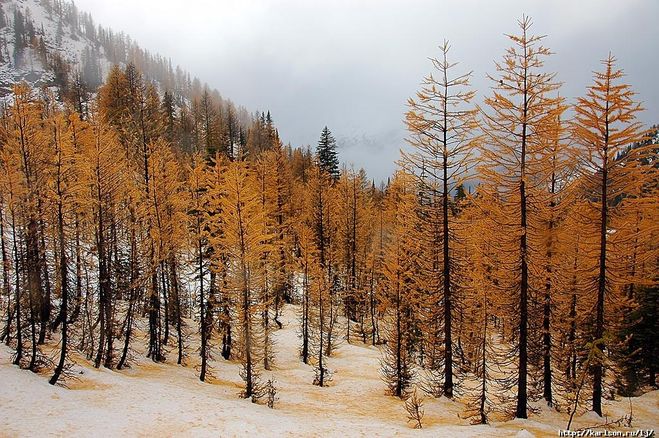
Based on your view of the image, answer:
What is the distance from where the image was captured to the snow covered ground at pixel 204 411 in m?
12.7

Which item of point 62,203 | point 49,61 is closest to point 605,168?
point 62,203

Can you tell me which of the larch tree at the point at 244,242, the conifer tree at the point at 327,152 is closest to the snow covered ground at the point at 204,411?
the larch tree at the point at 244,242

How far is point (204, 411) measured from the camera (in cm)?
1479

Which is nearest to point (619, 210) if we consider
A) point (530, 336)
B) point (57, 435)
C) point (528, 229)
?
point (528, 229)

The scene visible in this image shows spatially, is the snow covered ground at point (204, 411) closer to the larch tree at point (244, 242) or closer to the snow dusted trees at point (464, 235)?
the snow dusted trees at point (464, 235)

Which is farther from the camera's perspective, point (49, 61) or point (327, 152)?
point (49, 61)

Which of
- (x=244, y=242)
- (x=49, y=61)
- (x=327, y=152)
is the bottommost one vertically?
(x=244, y=242)

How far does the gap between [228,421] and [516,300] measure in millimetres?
12983

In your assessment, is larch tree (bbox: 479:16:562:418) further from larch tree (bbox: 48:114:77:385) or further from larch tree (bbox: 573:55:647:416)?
larch tree (bbox: 48:114:77:385)

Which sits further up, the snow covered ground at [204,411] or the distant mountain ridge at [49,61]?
the distant mountain ridge at [49,61]

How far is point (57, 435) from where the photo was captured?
37.9ft

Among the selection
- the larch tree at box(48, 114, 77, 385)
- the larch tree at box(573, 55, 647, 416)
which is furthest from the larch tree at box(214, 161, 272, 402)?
the larch tree at box(573, 55, 647, 416)

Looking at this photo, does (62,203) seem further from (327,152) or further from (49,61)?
(49,61)

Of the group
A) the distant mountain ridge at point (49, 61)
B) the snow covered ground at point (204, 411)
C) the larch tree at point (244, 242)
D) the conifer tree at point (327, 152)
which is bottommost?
the snow covered ground at point (204, 411)
